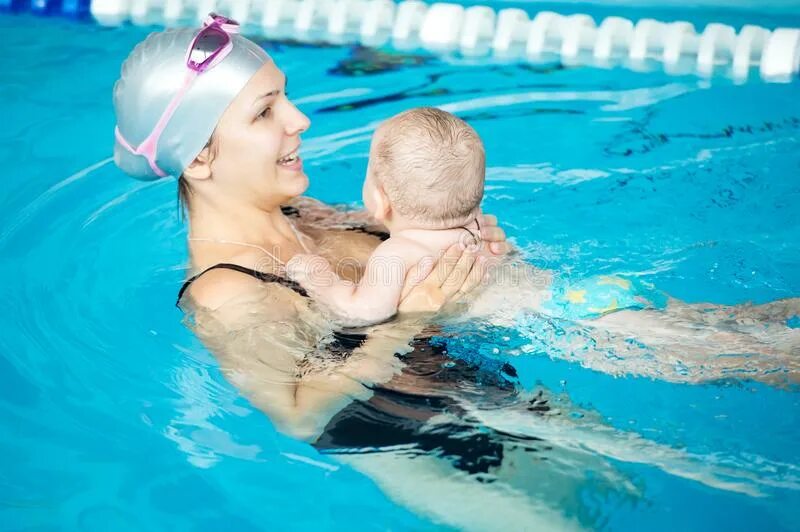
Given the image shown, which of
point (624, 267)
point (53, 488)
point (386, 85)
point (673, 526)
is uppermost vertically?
point (386, 85)

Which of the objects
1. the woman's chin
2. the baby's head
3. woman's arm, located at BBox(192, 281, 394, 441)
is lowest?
woman's arm, located at BBox(192, 281, 394, 441)

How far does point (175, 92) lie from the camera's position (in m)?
3.05

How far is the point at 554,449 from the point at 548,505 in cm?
20

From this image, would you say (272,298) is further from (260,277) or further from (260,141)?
(260,141)

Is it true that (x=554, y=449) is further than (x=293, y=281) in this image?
No

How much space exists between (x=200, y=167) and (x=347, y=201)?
1.55 metres

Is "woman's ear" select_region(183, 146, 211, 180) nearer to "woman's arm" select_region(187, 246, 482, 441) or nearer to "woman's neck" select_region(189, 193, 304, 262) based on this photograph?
"woman's neck" select_region(189, 193, 304, 262)

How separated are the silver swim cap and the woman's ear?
0.04m

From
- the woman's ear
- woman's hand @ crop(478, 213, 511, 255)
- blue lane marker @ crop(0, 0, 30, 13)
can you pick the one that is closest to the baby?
woman's hand @ crop(478, 213, 511, 255)

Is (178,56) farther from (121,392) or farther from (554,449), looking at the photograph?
(554,449)

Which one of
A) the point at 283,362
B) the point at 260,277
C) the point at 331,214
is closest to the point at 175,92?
the point at 260,277

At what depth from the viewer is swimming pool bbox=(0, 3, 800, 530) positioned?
286 cm

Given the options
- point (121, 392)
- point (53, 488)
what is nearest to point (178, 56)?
point (121, 392)

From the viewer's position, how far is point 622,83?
5984 mm
